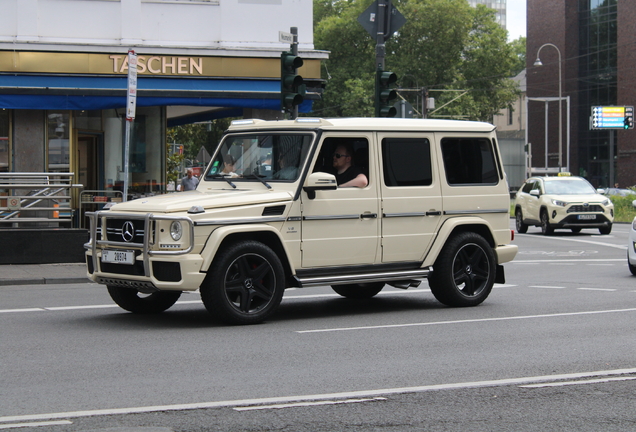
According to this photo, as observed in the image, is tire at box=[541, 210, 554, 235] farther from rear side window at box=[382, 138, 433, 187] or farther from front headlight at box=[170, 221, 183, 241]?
front headlight at box=[170, 221, 183, 241]

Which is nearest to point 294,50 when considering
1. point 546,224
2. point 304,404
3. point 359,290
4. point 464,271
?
point 359,290

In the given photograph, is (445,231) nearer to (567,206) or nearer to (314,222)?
(314,222)

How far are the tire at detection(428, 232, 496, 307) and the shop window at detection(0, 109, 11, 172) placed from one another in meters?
11.8

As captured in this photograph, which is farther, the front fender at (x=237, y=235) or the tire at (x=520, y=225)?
the tire at (x=520, y=225)

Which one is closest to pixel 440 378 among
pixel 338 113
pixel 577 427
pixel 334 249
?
pixel 577 427

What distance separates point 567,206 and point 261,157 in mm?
18988

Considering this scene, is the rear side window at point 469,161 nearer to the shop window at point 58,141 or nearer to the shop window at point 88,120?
the shop window at point 58,141

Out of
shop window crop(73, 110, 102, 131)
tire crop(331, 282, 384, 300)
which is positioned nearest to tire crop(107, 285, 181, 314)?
tire crop(331, 282, 384, 300)

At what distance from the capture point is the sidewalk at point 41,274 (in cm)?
1473

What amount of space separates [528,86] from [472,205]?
7411cm

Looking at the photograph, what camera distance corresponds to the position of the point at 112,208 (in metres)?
9.94

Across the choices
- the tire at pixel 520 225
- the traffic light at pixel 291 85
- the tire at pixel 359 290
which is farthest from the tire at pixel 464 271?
the tire at pixel 520 225

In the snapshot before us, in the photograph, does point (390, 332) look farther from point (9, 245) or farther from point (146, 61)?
point (146, 61)

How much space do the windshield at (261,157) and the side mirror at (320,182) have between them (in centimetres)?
24
